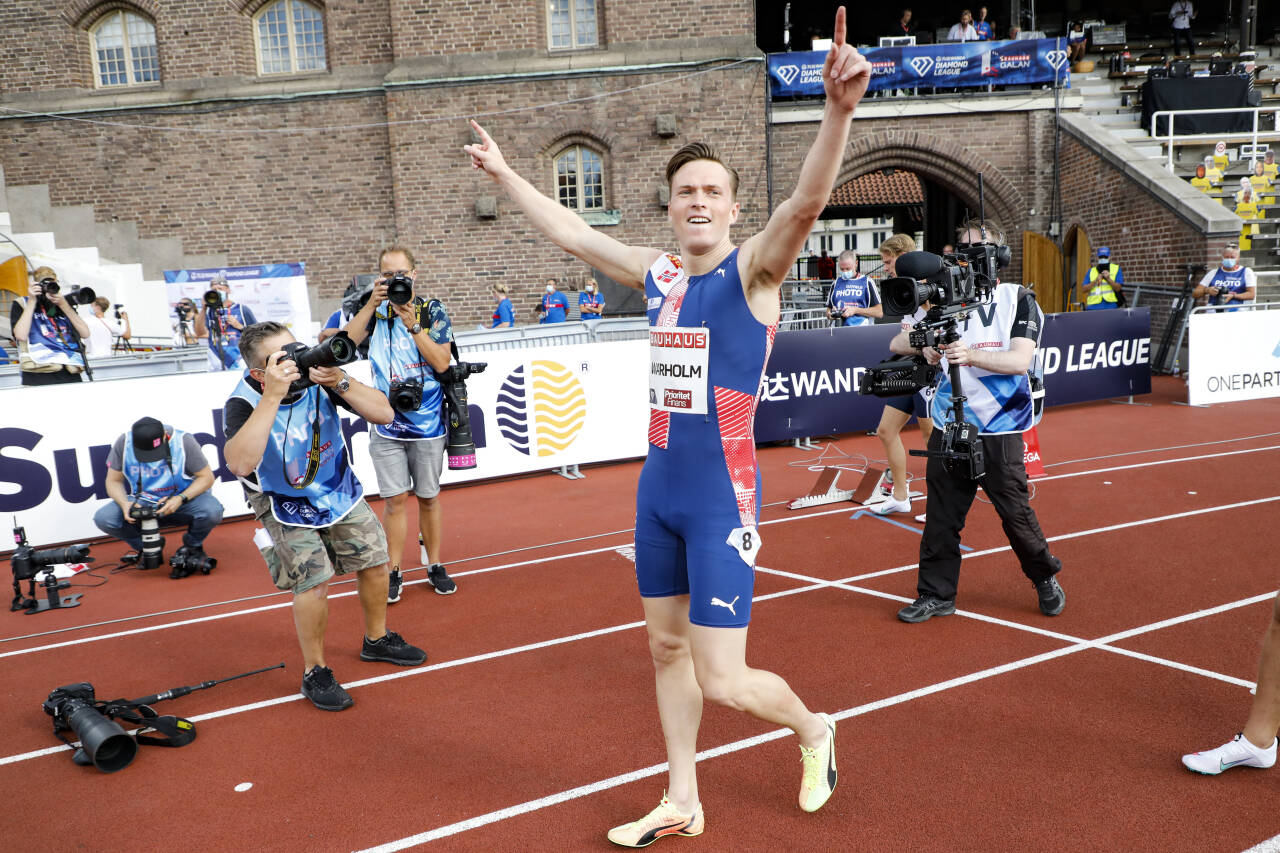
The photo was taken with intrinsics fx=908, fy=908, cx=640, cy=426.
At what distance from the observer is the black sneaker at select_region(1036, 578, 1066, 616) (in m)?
5.38

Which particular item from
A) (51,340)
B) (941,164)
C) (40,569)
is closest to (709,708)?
(40,569)

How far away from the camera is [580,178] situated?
771 inches

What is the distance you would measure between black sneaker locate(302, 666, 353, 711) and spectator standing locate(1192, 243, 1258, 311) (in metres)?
14.7

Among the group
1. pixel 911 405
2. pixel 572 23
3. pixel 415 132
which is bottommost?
pixel 911 405

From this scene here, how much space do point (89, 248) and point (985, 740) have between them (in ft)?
70.6

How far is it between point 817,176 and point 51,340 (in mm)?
10689

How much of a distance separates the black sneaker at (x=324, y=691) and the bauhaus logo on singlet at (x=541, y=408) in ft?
18.4

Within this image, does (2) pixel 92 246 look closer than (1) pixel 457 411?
No

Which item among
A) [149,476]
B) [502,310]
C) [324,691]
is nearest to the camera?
[324,691]

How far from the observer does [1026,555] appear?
17.5 ft

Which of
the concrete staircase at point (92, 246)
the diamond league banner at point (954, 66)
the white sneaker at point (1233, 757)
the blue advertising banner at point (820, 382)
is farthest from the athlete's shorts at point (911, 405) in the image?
the concrete staircase at point (92, 246)

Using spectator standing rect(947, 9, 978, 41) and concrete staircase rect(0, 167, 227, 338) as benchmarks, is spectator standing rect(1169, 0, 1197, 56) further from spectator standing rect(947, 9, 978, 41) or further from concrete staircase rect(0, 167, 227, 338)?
concrete staircase rect(0, 167, 227, 338)

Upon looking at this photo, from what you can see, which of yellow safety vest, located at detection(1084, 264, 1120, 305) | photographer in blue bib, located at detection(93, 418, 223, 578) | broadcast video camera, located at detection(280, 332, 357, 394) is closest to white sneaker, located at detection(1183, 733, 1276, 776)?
broadcast video camera, located at detection(280, 332, 357, 394)

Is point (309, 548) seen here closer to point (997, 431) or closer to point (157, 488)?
point (997, 431)
